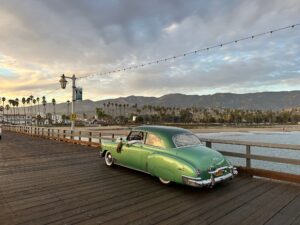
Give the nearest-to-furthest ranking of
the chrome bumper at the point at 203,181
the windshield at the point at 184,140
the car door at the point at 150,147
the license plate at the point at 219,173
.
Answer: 1. the chrome bumper at the point at 203,181
2. the license plate at the point at 219,173
3. the windshield at the point at 184,140
4. the car door at the point at 150,147

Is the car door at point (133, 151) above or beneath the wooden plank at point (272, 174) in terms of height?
above

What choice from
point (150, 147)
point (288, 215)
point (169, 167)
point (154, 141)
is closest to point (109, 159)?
point (150, 147)

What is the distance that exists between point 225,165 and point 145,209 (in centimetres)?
237

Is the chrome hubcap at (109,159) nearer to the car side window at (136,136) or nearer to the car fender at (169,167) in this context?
the car side window at (136,136)

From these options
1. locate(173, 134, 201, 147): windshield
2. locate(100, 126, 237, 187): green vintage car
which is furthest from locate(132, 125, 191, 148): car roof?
locate(173, 134, 201, 147): windshield

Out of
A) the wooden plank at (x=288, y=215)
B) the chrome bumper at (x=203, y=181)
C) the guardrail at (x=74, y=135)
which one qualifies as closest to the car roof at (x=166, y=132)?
the chrome bumper at (x=203, y=181)

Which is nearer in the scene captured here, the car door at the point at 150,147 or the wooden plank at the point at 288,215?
the wooden plank at the point at 288,215

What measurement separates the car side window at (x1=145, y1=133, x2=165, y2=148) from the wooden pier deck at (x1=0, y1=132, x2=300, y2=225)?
94 cm

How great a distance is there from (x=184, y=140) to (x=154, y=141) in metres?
0.77

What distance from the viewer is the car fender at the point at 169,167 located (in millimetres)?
6074

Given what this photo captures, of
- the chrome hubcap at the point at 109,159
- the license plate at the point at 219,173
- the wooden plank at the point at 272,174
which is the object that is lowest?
the wooden plank at the point at 272,174

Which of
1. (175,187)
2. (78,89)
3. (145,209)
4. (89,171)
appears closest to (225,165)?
(175,187)

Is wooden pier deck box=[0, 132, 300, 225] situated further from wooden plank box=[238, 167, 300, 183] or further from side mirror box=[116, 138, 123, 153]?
side mirror box=[116, 138, 123, 153]

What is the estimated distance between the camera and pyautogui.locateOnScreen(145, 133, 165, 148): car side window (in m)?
7.06
